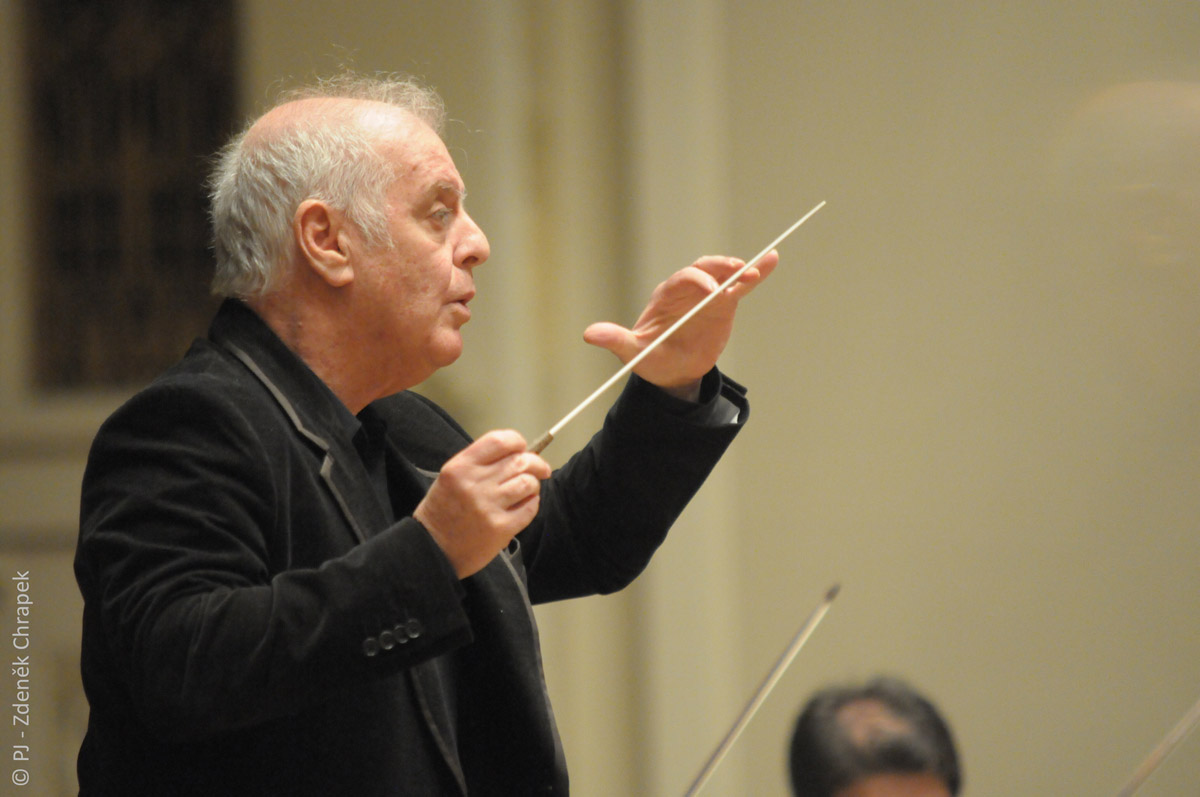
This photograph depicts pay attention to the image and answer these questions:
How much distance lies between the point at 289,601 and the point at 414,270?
1.26ft

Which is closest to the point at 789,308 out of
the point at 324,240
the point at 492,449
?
the point at 324,240

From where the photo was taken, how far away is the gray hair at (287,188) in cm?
115

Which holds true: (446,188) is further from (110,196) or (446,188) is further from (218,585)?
(110,196)

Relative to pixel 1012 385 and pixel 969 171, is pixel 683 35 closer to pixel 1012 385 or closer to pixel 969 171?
pixel 969 171

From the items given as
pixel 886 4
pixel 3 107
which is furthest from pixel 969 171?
pixel 3 107

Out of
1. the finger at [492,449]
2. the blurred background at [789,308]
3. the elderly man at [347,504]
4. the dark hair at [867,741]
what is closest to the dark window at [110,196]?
the blurred background at [789,308]

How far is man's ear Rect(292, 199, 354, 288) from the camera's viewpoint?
1.14m

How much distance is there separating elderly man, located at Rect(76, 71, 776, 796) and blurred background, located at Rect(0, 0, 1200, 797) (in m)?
0.96

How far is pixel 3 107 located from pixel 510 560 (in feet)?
7.51

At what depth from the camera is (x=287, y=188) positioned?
116 cm

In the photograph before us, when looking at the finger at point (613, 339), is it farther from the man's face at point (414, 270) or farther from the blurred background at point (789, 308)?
the blurred background at point (789, 308)

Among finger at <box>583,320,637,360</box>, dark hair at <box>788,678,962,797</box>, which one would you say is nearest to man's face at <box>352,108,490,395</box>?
finger at <box>583,320,637,360</box>

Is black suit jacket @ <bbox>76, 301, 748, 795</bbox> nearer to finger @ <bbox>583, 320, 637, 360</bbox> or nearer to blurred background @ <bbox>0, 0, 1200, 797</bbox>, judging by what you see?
finger @ <bbox>583, 320, 637, 360</bbox>

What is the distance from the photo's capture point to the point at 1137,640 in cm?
201
